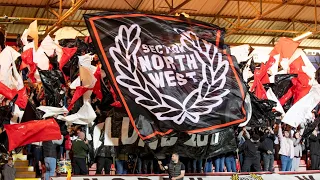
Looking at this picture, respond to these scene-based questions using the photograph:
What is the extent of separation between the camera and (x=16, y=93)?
13922 mm

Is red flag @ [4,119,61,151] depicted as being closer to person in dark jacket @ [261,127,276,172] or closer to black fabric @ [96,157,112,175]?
black fabric @ [96,157,112,175]

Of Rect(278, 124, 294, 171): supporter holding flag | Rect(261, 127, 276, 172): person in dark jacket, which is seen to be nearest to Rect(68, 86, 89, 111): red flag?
Rect(261, 127, 276, 172): person in dark jacket

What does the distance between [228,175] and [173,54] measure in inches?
177

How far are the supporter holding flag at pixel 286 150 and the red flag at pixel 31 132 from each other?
7.52 m

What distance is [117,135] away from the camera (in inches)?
581

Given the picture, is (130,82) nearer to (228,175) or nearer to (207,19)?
(228,175)

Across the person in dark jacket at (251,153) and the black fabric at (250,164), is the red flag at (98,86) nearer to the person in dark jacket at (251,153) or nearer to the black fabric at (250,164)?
the person in dark jacket at (251,153)

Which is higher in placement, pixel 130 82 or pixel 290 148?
pixel 130 82

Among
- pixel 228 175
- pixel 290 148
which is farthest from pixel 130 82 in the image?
pixel 290 148

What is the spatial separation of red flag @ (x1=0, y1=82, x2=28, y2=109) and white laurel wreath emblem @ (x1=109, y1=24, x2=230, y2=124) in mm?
3113

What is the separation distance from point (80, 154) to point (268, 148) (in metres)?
6.00

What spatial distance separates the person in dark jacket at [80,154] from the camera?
14.1 metres

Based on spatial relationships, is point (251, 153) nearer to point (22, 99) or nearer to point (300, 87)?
point (300, 87)

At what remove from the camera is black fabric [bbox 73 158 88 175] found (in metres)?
14.2
